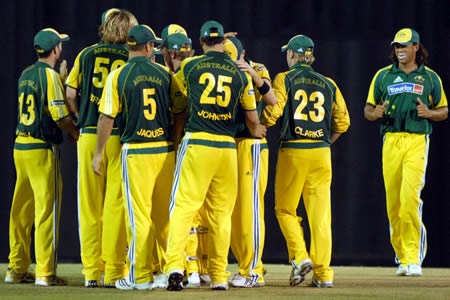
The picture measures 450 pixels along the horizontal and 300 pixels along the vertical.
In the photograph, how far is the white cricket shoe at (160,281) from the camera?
582 centimetres

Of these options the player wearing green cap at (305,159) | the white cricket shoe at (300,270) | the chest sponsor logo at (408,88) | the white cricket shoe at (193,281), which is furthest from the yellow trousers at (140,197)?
the chest sponsor logo at (408,88)

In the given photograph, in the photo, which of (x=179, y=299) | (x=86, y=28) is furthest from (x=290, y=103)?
(x=86, y=28)

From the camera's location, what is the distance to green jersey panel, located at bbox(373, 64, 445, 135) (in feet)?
23.9

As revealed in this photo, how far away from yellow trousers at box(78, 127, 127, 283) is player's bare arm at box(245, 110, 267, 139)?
89cm

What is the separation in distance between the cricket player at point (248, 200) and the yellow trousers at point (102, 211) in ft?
2.58

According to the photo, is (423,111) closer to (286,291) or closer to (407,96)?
(407,96)

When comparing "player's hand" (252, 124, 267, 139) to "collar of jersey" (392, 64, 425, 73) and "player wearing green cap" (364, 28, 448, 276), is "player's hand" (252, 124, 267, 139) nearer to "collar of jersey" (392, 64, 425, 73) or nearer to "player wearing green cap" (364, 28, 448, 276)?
"player wearing green cap" (364, 28, 448, 276)

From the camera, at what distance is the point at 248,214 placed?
598 cm

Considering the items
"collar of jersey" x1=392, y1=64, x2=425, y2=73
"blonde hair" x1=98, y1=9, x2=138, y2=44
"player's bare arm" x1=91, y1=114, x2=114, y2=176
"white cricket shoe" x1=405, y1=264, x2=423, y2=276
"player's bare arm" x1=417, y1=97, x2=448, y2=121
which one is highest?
"blonde hair" x1=98, y1=9, x2=138, y2=44

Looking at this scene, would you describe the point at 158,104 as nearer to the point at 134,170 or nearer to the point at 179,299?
the point at 134,170

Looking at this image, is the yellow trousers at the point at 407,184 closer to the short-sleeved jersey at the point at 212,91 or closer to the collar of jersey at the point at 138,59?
the short-sleeved jersey at the point at 212,91

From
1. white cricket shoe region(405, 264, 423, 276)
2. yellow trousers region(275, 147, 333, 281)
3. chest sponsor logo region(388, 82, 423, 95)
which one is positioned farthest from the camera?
chest sponsor logo region(388, 82, 423, 95)

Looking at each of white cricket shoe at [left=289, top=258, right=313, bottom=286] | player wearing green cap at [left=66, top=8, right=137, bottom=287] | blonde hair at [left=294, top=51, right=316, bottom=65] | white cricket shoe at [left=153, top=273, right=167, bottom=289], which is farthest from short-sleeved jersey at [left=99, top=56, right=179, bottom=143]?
white cricket shoe at [left=289, top=258, right=313, bottom=286]

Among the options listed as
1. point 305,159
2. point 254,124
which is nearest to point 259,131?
point 254,124
